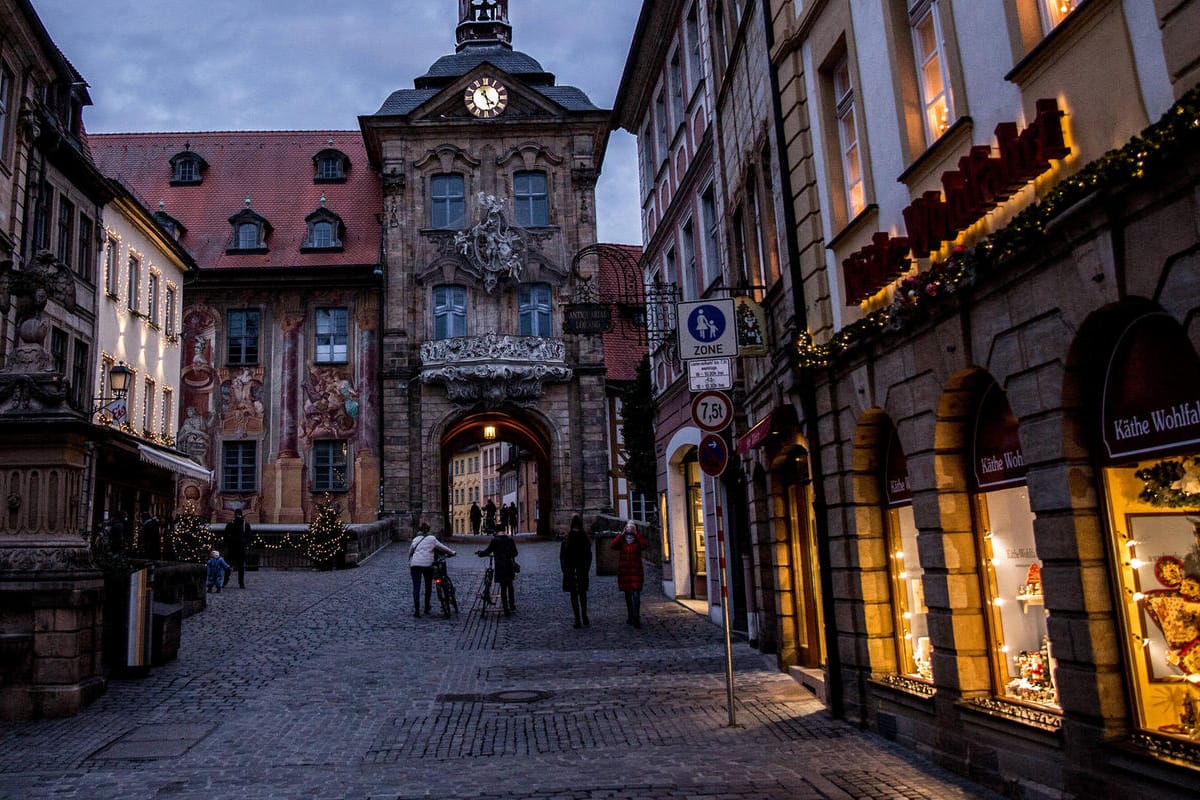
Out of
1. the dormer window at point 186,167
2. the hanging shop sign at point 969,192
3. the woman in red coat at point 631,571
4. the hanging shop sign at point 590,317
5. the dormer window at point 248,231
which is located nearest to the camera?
the hanging shop sign at point 969,192

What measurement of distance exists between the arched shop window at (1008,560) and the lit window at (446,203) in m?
34.5

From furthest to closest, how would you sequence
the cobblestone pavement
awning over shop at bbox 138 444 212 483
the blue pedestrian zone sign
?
awning over shop at bbox 138 444 212 483, the blue pedestrian zone sign, the cobblestone pavement

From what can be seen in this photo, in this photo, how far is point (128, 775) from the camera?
813 cm

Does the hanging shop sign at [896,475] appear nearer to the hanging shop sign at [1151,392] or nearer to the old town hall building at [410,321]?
the hanging shop sign at [1151,392]

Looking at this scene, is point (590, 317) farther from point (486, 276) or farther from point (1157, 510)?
point (486, 276)

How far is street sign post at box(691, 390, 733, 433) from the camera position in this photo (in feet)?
32.9

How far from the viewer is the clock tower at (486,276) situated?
38594 millimetres

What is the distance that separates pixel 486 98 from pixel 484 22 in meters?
10.0

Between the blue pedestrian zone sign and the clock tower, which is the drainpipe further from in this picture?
the clock tower

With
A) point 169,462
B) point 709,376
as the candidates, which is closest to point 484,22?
point 169,462

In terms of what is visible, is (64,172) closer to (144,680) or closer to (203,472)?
(203,472)

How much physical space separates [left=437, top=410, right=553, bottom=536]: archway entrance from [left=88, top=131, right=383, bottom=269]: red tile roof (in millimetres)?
9057

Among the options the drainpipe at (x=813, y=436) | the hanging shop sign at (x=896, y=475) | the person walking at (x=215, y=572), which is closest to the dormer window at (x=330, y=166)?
the person walking at (x=215, y=572)

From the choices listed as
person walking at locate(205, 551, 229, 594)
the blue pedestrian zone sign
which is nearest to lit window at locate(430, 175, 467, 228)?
person walking at locate(205, 551, 229, 594)
